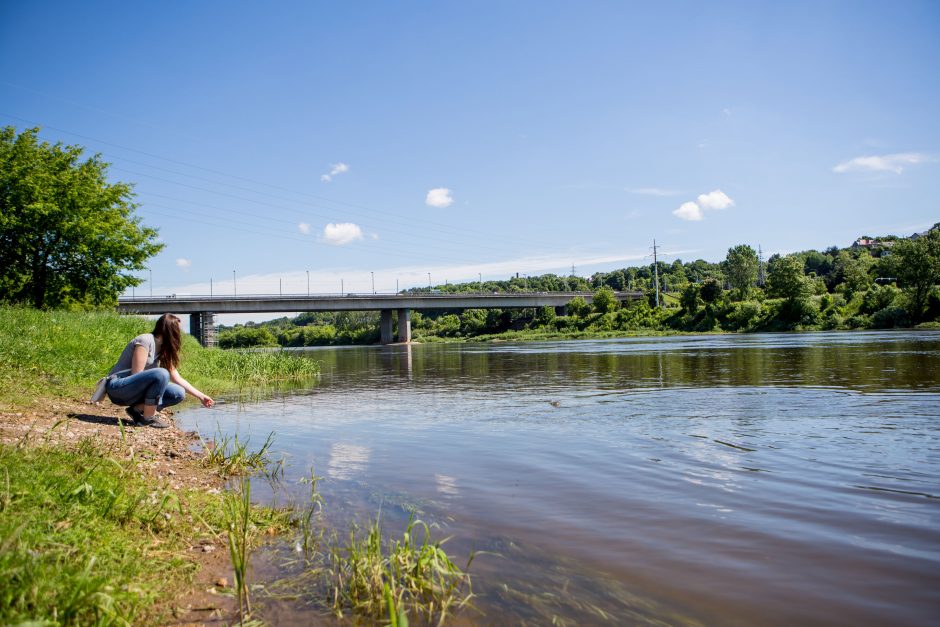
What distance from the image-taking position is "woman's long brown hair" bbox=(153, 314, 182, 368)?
9734 millimetres

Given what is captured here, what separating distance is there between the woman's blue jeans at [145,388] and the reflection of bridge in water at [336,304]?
7429cm

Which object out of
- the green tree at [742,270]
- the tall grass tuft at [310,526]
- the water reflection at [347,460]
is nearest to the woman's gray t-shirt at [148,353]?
the water reflection at [347,460]

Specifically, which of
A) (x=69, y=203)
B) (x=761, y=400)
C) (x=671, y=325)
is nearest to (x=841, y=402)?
(x=761, y=400)

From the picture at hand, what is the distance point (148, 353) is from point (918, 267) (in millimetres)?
87150

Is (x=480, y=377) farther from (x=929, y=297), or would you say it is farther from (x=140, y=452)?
(x=929, y=297)

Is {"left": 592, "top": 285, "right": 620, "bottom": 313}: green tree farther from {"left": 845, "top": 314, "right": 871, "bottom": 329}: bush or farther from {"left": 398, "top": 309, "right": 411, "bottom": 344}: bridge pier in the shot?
{"left": 845, "top": 314, "right": 871, "bottom": 329}: bush

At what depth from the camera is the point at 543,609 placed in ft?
14.2

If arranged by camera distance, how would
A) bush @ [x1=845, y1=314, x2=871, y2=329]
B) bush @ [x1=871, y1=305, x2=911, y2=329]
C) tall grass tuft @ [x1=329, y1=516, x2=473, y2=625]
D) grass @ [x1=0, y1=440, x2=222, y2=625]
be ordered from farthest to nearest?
bush @ [x1=845, y1=314, x2=871, y2=329] → bush @ [x1=871, y1=305, x2=911, y2=329] → tall grass tuft @ [x1=329, y1=516, x2=473, y2=625] → grass @ [x1=0, y1=440, x2=222, y2=625]

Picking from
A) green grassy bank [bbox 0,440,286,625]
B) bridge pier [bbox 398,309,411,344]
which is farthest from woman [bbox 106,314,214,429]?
bridge pier [bbox 398,309,411,344]

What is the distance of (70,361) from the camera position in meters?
16.5

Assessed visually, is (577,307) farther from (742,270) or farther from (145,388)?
(145,388)

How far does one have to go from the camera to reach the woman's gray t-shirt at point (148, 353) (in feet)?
31.4

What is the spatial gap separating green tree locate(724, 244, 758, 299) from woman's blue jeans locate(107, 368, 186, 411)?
353 ft

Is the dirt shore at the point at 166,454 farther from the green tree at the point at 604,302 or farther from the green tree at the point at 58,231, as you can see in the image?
the green tree at the point at 604,302
